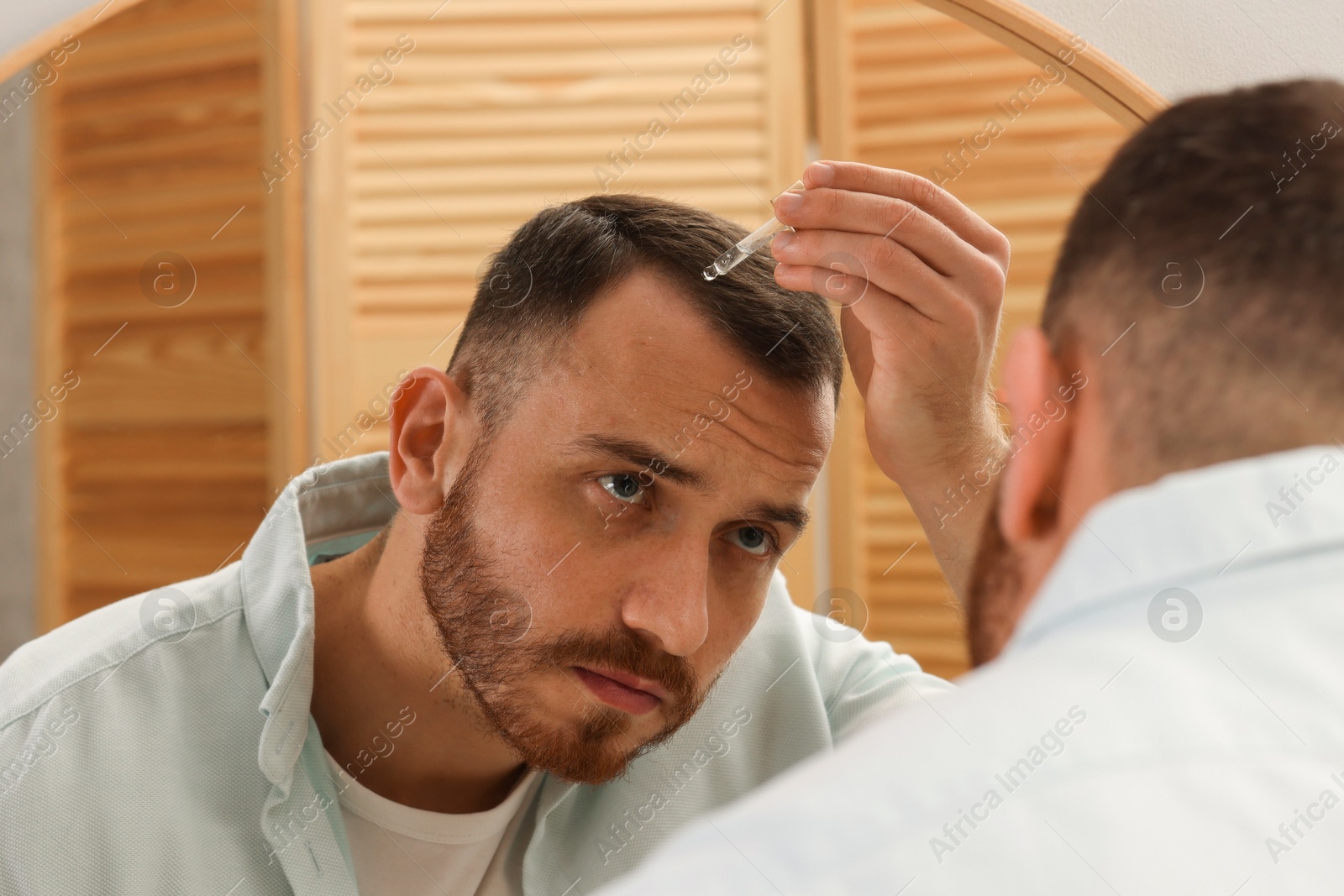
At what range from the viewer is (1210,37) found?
1.04 meters

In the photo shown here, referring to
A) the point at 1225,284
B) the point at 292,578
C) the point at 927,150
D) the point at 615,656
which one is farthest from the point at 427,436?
the point at 927,150

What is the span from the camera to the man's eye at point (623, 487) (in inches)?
36.9

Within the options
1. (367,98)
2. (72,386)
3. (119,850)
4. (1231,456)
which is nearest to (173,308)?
(72,386)

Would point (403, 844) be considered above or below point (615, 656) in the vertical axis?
below

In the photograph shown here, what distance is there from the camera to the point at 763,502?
94 centimetres

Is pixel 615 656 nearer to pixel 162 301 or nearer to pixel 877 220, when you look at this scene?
pixel 877 220

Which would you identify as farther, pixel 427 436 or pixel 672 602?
pixel 427 436

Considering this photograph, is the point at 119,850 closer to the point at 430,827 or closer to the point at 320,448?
the point at 430,827

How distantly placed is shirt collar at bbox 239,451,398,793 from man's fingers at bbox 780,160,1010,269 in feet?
1.81

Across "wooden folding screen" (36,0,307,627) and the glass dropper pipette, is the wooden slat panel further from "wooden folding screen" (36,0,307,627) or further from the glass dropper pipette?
the glass dropper pipette

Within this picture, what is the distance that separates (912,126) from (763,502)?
2.90 feet

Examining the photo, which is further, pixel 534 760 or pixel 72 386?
pixel 72 386

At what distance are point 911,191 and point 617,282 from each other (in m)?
0.28

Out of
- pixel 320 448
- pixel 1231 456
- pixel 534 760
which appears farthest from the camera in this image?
pixel 320 448
